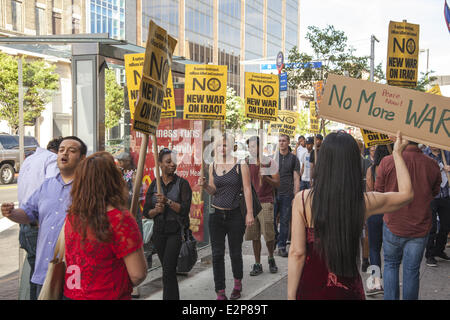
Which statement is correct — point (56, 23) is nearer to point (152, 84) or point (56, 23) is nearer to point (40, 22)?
point (40, 22)

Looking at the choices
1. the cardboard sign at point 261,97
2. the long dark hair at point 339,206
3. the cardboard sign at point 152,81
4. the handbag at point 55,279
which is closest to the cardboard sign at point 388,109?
the long dark hair at point 339,206

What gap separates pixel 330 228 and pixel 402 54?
529 cm

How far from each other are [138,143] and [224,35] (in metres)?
58.9

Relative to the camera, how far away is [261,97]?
9.52m

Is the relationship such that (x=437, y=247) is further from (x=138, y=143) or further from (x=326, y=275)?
(x=326, y=275)

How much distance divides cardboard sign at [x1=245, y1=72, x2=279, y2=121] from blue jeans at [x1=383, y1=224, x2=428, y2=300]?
5.36 meters

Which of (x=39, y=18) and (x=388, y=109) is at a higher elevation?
(x=39, y=18)

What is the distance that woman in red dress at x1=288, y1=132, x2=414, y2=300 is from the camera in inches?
100.0

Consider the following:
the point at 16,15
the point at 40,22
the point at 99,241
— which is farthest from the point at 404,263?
the point at 40,22

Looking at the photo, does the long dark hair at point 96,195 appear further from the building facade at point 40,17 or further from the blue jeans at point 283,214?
the building facade at point 40,17

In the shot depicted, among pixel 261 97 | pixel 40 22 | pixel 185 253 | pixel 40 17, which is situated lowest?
pixel 185 253

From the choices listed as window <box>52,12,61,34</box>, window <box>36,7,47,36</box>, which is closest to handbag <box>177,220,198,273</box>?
window <box>36,7,47,36</box>

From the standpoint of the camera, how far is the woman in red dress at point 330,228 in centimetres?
254
